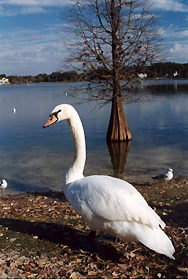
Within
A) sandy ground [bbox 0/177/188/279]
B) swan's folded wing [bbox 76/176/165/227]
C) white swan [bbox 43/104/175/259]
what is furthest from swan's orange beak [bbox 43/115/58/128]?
sandy ground [bbox 0/177/188/279]

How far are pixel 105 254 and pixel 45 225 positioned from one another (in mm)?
1691

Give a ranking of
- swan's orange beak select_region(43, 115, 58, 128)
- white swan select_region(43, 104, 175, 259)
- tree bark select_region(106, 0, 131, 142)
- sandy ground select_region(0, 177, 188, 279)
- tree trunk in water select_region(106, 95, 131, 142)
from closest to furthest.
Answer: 1. white swan select_region(43, 104, 175, 259)
2. sandy ground select_region(0, 177, 188, 279)
3. swan's orange beak select_region(43, 115, 58, 128)
4. tree bark select_region(106, 0, 131, 142)
5. tree trunk in water select_region(106, 95, 131, 142)

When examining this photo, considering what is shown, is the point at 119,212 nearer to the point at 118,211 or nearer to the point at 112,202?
the point at 118,211

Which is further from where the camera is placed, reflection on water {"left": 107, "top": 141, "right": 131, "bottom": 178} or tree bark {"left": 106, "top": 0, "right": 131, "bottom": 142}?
tree bark {"left": 106, "top": 0, "right": 131, "bottom": 142}

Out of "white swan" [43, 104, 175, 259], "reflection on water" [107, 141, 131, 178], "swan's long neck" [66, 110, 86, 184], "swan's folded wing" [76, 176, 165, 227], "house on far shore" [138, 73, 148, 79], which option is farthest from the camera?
"house on far shore" [138, 73, 148, 79]

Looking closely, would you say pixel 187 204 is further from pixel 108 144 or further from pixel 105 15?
pixel 105 15

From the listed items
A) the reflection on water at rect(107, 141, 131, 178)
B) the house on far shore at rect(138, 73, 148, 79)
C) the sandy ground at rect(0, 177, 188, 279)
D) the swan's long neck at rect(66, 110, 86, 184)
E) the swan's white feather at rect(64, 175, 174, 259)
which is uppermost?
the house on far shore at rect(138, 73, 148, 79)

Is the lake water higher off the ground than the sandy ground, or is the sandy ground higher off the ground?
the sandy ground

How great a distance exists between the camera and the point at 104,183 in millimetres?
4684

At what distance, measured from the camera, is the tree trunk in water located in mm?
20672

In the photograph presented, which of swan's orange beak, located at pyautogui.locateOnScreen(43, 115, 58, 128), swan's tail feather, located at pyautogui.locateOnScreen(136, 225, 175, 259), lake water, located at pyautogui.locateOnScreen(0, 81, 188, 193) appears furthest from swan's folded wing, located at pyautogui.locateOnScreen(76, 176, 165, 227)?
lake water, located at pyautogui.locateOnScreen(0, 81, 188, 193)

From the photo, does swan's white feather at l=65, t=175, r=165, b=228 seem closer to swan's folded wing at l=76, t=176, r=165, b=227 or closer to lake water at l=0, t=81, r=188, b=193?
swan's folded wing at l=76, t=176, r=165, b=227

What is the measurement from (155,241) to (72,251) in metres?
1.57

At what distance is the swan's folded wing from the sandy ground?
2.37ft
